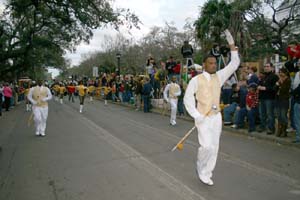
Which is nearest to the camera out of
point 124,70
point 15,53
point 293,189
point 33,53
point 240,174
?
point 293,189

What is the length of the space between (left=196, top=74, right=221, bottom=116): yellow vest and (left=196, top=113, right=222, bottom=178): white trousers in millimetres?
120

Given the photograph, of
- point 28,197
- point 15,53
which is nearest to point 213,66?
point 28,197

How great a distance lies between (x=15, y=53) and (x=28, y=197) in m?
30.3

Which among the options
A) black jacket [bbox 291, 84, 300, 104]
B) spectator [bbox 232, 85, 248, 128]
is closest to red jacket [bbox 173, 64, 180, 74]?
spectator [bbox 232, 85, 248, 128]

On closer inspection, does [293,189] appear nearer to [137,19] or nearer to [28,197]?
[28,197]

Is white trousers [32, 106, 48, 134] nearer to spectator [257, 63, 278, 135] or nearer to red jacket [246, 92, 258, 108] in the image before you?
red jacket [246, 92, 258, 108]

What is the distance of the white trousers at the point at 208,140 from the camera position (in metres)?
6.77

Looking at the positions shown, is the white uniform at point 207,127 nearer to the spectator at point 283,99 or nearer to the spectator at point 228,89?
the spectator at point 283,99

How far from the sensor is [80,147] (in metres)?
11.2

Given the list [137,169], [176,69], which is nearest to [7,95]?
[176,69]

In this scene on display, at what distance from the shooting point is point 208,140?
676 centimetres

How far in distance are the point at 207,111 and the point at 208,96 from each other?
10.0 inches

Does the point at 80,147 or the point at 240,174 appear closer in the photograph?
the point at 240,174

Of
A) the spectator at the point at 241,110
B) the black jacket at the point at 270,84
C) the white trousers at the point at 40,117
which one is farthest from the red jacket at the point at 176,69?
the black jacket at the point at 270,84
